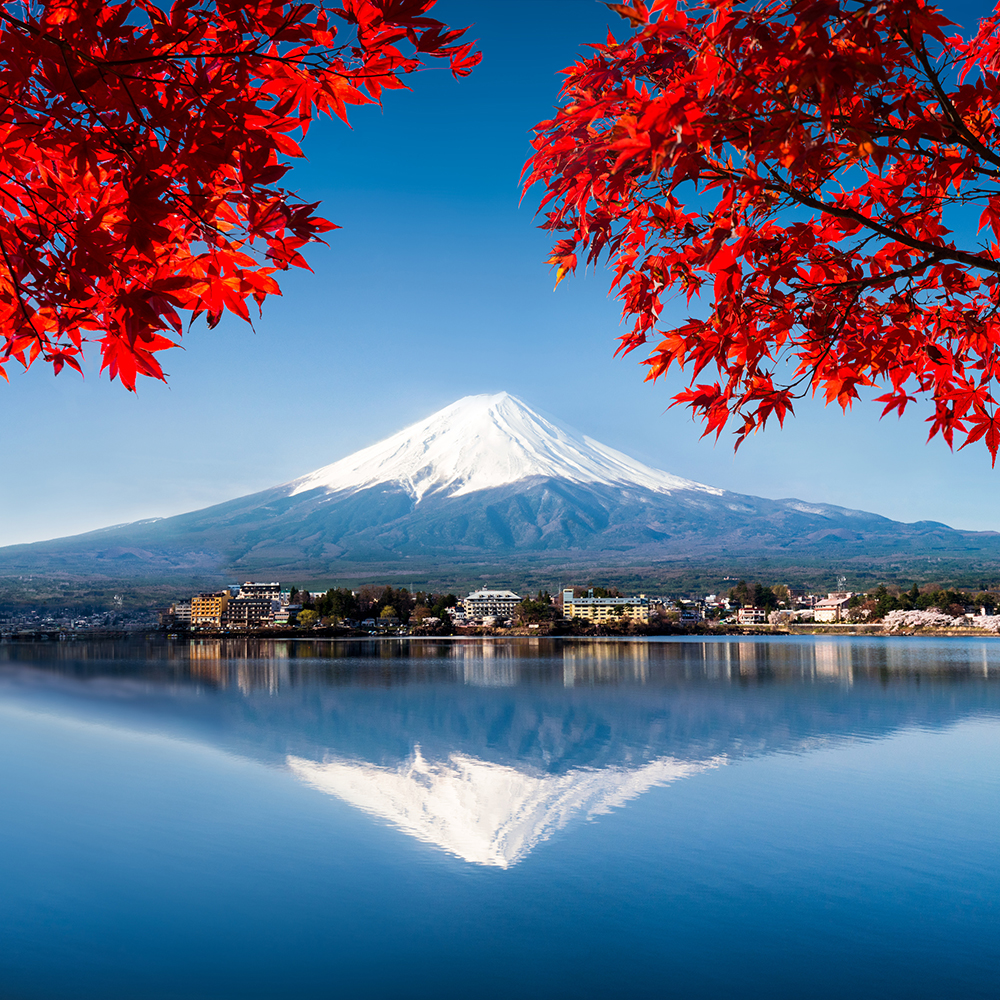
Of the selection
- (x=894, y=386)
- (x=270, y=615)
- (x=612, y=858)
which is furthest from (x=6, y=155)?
(x=270, y=615)

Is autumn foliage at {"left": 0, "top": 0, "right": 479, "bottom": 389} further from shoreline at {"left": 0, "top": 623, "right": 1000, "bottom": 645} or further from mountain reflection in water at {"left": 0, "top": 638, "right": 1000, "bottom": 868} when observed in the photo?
shoreline at {"left": 0, "top": 623, "right": 1000, "bottom": 645}

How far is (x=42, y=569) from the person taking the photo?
232ft

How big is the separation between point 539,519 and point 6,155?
9968 cm

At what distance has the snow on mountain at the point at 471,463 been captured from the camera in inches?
4227

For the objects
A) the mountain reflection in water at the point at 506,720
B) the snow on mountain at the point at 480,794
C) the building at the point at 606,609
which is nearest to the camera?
the snow on mountain at the point at 480,794

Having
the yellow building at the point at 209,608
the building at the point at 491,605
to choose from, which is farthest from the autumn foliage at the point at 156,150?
the yellow building at the point at 209,608

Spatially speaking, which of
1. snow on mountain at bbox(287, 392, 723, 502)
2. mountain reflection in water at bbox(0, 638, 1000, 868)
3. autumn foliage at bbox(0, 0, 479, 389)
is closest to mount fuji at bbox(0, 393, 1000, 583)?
snow on mountain at bbox(287, 392, 723, 502)

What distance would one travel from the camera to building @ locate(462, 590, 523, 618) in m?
49.1

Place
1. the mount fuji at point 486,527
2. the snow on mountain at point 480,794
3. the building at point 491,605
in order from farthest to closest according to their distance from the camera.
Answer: the mount fuji at point 486,527 → the building at point 491,605 → the snow on mountain at point 480,794

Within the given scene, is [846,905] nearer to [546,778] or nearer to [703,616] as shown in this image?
[546,778]

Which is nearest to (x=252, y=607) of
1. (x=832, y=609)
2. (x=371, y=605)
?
(x=371, y=605)

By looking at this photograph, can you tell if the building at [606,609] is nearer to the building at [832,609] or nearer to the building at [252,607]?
the building at [832,609]

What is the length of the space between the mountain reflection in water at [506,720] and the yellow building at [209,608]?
30.9 metres

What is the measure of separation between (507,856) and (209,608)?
164ft
